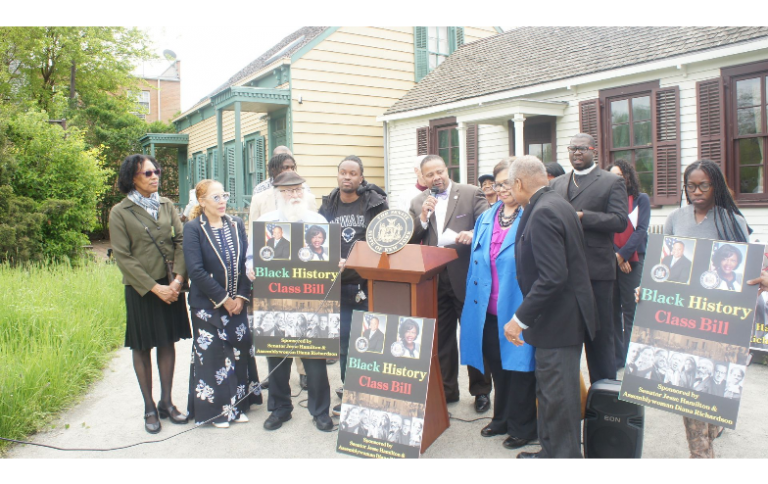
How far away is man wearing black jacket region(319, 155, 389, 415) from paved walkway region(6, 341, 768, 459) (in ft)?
2.03

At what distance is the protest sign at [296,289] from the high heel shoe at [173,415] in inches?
36.6

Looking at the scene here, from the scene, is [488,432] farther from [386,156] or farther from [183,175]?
[183,175]

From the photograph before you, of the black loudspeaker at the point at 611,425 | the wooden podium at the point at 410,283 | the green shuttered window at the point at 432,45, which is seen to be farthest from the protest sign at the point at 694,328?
the green shuttered window at the point at 432,45

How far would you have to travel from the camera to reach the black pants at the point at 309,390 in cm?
427

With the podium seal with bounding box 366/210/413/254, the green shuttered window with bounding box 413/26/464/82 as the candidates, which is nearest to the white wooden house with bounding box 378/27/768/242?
the green shuttered window with bounding box 413/26/464/82

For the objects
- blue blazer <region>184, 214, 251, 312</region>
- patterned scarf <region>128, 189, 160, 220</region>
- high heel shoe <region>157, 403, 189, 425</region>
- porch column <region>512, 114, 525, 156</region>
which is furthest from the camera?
porch column <region>512, 114, 525, 156</region>

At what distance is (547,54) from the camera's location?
12.2 metres

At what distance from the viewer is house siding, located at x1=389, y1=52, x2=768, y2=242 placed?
8.41m

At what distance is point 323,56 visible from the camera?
13.9 m

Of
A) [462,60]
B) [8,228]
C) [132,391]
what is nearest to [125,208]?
[132,391]

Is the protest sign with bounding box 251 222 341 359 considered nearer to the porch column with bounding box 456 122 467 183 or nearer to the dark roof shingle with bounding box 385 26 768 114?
the dark roof shingle with bounding box 385 26 768 114

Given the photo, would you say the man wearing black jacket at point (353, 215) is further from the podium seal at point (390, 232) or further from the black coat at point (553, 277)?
the black coat at point (553, 277)

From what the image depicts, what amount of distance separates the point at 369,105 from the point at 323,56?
5.67 feet

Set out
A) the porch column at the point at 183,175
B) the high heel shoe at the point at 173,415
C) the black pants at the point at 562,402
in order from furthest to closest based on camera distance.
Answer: the porch column at the point at 183,175
the high heel shoe at the point at 173,415
the black pants at the point at 562,402
